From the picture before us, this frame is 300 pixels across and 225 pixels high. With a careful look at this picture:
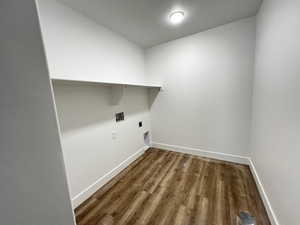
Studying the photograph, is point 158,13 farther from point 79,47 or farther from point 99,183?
point 99,183

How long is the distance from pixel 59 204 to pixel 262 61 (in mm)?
2307

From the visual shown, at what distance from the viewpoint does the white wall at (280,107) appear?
0.86 m

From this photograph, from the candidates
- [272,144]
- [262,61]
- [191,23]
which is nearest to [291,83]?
[272,144]

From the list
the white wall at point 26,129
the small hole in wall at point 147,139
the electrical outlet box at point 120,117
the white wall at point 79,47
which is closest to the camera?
the white wall at point 26,129

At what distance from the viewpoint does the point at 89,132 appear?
161 cm

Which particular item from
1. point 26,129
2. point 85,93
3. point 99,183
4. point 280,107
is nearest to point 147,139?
point 99,183

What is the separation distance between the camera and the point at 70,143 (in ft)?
4.60

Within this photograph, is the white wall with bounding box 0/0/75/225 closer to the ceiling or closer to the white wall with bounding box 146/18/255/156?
the ceiling

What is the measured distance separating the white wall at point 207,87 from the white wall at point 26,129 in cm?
226

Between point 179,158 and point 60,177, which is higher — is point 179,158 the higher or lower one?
the lower one

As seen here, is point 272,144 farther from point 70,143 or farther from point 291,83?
point 70,143

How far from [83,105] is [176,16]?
173 centimetres

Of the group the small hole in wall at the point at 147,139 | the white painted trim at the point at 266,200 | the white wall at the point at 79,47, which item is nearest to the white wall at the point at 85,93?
the white wall at the point at 79,47

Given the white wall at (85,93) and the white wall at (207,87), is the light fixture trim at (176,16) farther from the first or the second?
the white wall at (85,93)
